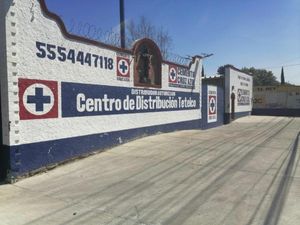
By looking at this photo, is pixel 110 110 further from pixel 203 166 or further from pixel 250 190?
pixel 250 190

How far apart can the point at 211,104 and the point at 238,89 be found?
30.7 ft

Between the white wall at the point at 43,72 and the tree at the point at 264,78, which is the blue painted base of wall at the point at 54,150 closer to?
the white wall at the point at 43,72

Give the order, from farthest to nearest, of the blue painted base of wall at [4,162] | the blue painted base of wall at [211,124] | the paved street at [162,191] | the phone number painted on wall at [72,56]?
the blue painted base of wall at [211,124] → the phone number painted on wall at [72,56] → the blue painted base of wall at [4,162] → the paved street at [162,191]

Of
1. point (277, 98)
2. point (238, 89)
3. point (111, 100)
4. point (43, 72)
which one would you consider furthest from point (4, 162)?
point (277, 98)

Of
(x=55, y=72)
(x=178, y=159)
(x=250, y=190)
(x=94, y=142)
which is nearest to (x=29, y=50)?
(x=55, y=72)

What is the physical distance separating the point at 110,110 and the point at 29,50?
13.5 feet

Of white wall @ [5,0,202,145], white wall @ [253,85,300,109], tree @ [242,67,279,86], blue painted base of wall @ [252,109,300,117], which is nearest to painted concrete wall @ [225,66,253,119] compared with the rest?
blue painted base of wall @ [252,109,300,117]

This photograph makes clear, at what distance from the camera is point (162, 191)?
24.8 feet

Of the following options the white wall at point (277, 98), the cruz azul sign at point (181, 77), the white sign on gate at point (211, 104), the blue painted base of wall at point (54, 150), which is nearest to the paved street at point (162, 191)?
the blue painted base of wall at point (54, 150)

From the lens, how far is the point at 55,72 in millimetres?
10203

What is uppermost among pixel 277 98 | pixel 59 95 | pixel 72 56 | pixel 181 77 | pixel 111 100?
pixel 72 56

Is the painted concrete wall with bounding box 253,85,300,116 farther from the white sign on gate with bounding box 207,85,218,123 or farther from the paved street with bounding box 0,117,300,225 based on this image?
the paved street with bounding box 0,117,300,225

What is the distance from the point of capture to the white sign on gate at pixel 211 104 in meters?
23.9

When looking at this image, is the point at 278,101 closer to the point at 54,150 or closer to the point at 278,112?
the point at 278,112
